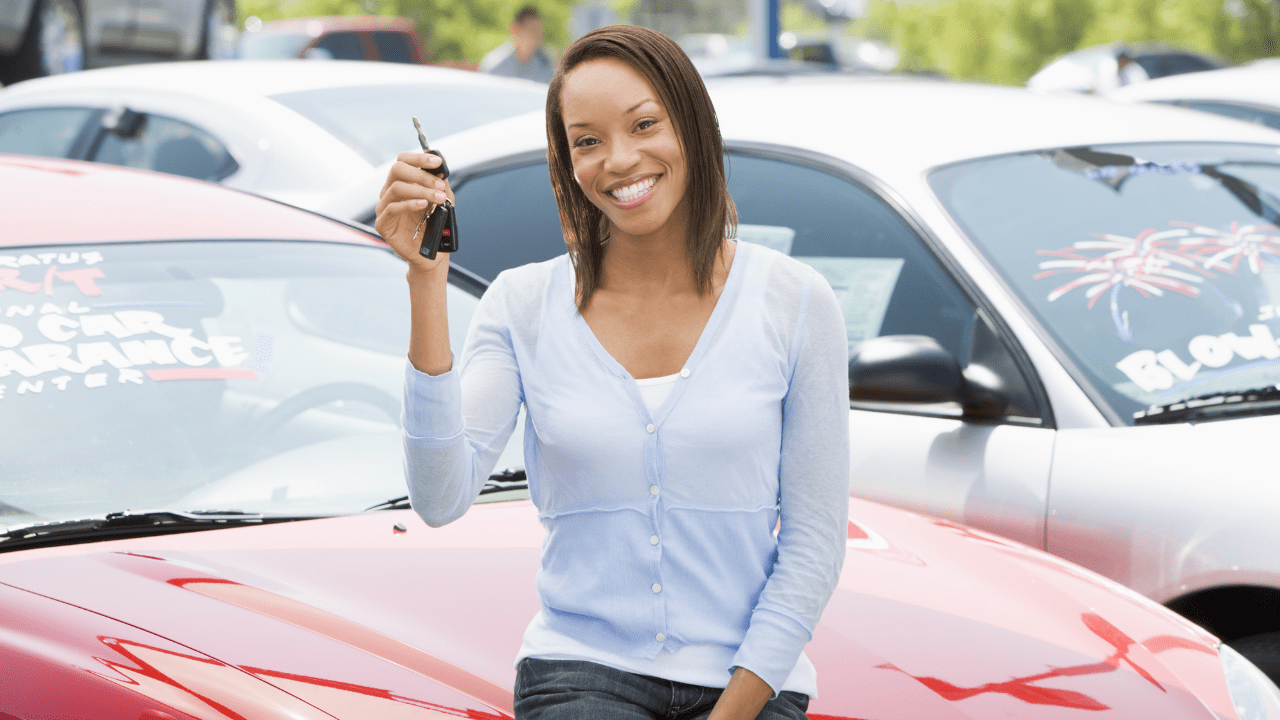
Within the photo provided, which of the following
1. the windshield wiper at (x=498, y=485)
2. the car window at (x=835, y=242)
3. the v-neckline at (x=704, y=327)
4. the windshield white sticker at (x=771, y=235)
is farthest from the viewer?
the windshield white sticker at (x=771, y=235)

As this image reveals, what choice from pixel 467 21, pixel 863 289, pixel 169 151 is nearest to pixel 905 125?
pixel 863 289

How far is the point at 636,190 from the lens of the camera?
1.79m

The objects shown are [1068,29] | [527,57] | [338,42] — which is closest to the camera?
[527,57]

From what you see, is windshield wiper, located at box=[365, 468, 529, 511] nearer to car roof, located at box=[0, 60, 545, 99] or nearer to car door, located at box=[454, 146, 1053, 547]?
car door, located at box=[454, 146, 1053, 547]

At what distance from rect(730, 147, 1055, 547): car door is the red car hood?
0.45 meters

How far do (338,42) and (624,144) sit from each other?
813 inches

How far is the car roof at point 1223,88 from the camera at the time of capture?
6.66 metres

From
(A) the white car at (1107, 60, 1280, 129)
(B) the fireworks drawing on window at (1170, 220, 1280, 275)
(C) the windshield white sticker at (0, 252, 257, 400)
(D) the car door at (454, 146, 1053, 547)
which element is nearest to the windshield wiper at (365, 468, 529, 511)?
(C) the windshield white sticker at (0, 252, 257, 400)

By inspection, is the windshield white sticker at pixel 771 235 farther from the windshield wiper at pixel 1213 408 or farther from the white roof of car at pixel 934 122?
the windshield wiper at pixel 1213 408

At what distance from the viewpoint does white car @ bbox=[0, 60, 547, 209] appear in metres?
5.54

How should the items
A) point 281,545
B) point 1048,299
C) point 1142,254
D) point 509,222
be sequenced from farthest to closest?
point 509,222, point 1142,254, point 1048,299, point 281,545

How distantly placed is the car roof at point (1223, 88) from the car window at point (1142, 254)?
3.22m

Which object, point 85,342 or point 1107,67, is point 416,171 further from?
point 1107,67

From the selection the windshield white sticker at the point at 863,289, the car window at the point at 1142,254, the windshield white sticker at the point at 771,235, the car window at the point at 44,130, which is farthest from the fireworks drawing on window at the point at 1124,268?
the car window at the point at 44,130
